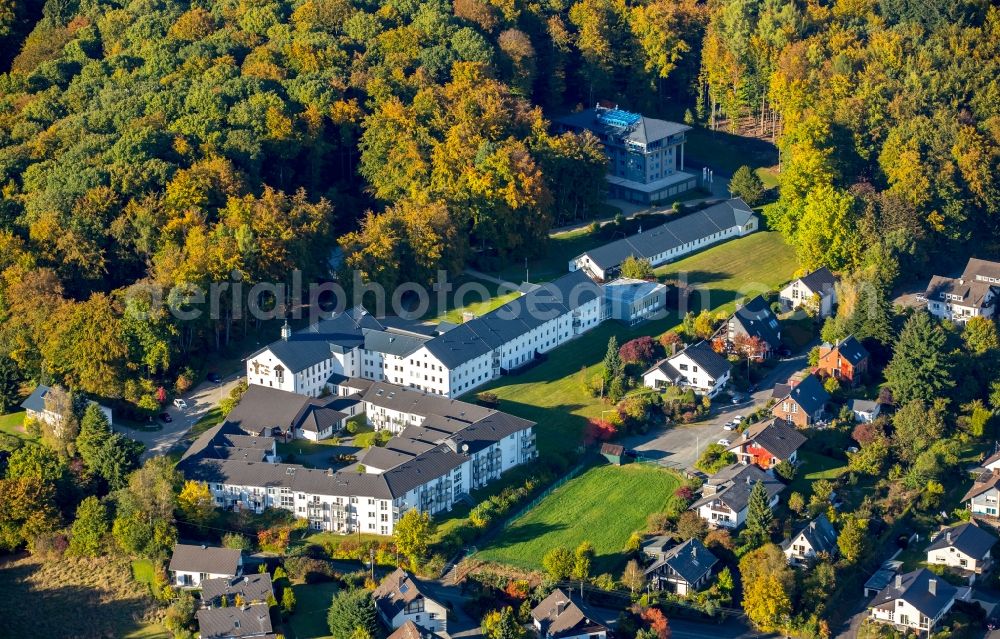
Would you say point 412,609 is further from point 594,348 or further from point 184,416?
point 594,348

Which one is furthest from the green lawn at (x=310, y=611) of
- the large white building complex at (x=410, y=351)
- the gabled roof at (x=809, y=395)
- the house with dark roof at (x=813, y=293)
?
the house with dark roof at (x=813, y=293)

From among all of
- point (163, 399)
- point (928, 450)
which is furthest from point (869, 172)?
point (163, 399)

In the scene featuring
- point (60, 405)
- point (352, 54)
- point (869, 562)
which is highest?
point (352, 54)

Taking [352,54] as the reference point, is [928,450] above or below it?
below

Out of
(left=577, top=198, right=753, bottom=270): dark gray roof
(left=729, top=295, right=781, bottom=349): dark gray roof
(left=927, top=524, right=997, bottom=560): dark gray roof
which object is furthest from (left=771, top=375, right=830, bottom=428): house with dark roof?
(left=577, top=198, right=753, bottom=270): dark gray roof

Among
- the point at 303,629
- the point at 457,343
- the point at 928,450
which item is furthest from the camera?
the point at 457,343

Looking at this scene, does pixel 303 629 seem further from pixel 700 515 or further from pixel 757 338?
pixel 757 338

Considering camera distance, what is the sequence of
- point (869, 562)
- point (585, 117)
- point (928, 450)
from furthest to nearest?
1. point (585, 117)
2. point (928, 450)
3. point (869, 562)
